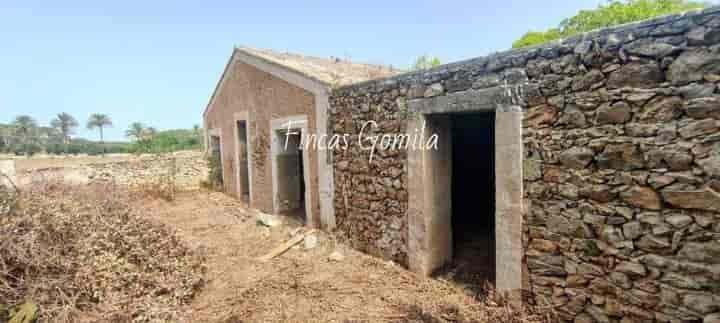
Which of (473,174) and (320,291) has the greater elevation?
(473,174)

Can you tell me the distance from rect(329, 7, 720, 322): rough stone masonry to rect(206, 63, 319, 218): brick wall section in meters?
3.84

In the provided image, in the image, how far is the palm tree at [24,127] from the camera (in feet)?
114

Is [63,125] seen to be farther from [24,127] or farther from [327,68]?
[327,68]

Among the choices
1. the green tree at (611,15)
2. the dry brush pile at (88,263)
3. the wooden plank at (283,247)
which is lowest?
the wooden plank at (283,247)

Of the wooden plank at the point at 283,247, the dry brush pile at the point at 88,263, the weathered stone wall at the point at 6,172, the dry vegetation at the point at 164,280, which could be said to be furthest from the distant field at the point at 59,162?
the wooden plank at the point at 283,247

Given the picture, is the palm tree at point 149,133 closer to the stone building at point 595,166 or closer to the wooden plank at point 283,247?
the wooden plank at point 283,247

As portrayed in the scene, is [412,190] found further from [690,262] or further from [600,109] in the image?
[690,262]

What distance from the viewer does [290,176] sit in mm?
7926

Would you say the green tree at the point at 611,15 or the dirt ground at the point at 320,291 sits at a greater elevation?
the green tree at the point at 611,15

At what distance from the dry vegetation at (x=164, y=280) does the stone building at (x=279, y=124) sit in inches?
66.8

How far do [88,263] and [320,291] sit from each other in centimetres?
265

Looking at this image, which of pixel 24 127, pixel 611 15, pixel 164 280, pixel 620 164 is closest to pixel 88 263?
pixel 164 280

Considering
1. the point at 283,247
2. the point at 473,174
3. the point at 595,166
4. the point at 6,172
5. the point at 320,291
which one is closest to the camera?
the point at 595,166

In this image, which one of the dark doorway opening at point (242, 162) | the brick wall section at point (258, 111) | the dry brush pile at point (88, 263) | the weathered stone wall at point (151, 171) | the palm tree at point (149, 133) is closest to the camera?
the dry brush pile at point (88, 263)
